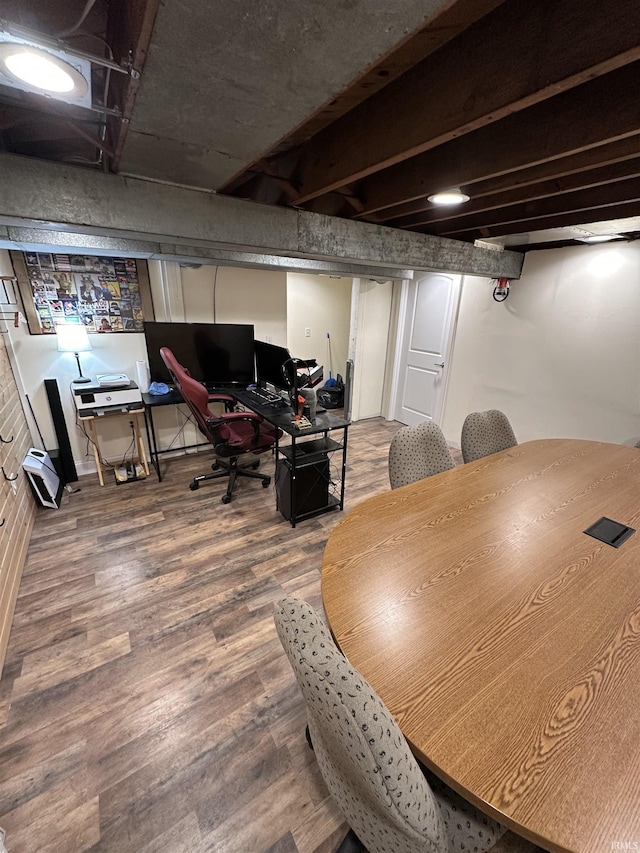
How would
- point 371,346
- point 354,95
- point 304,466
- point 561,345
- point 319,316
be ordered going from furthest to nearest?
point 319,316, point 371,346, point 561,345, point 304,466, point 354,95

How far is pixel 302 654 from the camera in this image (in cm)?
66

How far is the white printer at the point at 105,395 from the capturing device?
2847 mm

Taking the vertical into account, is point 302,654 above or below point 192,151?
below

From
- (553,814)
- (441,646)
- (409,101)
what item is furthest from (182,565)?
(409,101)

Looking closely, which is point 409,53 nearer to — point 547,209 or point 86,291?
point 547,209

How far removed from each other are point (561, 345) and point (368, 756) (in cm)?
368

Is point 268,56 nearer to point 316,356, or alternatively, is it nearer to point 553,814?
point 553,814

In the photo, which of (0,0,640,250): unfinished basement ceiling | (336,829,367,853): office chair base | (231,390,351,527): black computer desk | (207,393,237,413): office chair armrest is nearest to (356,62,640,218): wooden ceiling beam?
(0,0,640,250): unfinished basement ceiling

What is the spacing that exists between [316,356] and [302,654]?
5.28 metres

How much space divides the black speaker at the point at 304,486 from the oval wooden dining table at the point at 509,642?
3.59 feet

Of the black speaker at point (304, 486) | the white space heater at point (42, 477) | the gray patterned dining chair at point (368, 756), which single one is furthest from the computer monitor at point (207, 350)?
the gray patterned dining chair at point (368, 756)

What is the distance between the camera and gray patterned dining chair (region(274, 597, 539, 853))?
58 cm

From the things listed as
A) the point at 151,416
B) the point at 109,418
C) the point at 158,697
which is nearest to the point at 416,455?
the point at 158,697

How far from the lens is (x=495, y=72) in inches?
34.7
